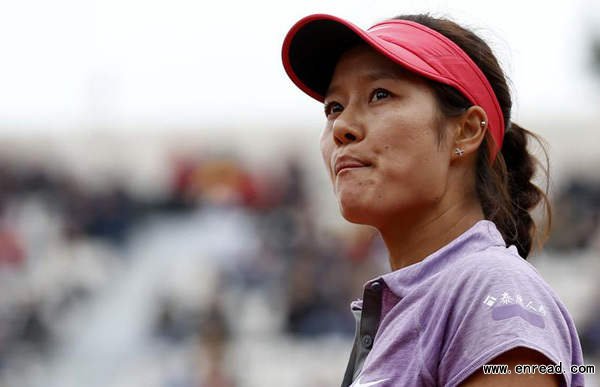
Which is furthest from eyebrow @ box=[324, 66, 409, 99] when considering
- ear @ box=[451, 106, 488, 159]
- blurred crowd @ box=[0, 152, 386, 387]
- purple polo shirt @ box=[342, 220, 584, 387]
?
blurred crowd @ box=[0, 152, 386, 387]

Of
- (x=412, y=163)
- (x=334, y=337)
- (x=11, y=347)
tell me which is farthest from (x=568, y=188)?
(x=412, y=163)

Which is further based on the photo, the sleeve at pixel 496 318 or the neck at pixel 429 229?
the neck at pixel 429 229

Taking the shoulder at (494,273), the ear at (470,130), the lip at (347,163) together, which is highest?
the ear at (470,130)

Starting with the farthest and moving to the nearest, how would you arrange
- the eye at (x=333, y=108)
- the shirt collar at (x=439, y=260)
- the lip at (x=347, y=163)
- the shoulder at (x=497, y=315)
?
1. the eye at (x=333, y=108)
2. the lip at (x=347, y=163)
3. the shirt collar at (x=439, y=260)
4. the shoulder at (x=497, y=315)

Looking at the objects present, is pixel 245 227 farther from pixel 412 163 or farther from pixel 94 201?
pixel 412 163

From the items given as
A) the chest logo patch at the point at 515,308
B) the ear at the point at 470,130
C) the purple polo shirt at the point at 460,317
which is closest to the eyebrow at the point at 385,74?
the ear at the point at 470,130

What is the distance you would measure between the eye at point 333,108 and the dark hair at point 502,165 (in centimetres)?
18

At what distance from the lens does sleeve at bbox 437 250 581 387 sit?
1.38 m

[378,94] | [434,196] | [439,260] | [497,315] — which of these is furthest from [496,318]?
[378,94]

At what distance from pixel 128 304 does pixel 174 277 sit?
414mm

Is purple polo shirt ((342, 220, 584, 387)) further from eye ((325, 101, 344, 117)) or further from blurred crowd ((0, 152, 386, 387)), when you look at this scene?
blurred crowd ((0, 152, 386, 387))

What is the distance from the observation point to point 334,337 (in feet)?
23.6

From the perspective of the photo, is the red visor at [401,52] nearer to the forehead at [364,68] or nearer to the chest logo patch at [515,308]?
the forehead at [364,68]

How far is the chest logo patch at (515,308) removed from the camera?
139cm
